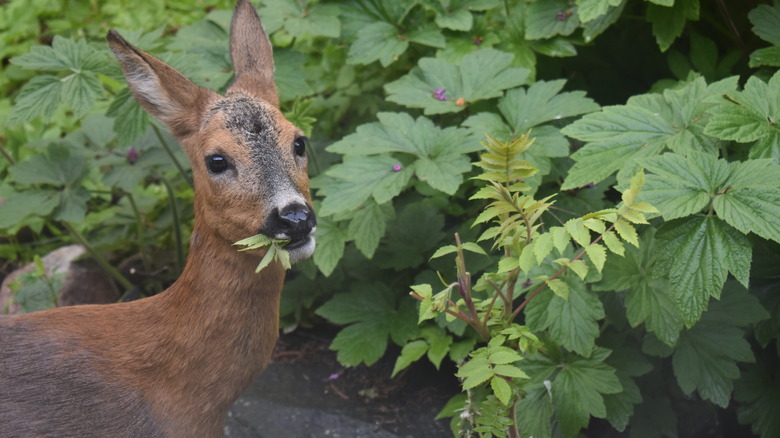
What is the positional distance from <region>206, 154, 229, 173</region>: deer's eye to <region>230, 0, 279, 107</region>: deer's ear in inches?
15.4

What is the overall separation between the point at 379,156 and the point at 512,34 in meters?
1.09

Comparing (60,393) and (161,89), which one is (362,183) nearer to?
(161,89)

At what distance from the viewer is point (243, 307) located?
2719mm

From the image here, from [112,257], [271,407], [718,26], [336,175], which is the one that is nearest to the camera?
[336,175]

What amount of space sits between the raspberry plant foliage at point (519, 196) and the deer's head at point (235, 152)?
0.47m

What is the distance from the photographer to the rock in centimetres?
445

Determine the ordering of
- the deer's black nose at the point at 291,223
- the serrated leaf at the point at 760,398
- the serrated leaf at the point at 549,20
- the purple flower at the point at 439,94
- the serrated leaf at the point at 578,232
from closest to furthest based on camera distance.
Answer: the serrated leaf at the point at 578,232
the deer's black nose at the point at 291,223
the serrated leaf at the point at 760,398
the purple flower at the point at 439,94
the serrated leaf at the point at 549,20

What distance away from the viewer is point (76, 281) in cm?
448

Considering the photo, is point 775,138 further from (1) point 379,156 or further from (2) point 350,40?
(2) point 350,40

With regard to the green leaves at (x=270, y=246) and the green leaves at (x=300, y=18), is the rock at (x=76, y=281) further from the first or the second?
the green leaves at (x=270, y=246)

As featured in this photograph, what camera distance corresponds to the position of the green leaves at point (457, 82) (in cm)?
365

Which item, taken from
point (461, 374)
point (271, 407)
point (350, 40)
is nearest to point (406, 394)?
point (271, 407)

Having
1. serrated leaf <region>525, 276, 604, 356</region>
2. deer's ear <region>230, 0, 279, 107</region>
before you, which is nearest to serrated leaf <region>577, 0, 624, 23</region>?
serrated leaf <region>525, 276, 604, 356</region>

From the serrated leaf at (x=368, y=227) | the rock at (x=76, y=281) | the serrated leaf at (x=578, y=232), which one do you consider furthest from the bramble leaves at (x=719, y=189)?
the rock at (x=76, y=281)
